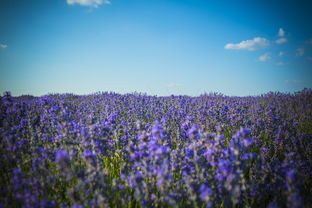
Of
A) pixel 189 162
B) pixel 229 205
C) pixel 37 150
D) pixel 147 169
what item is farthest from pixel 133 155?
pixel 37 150

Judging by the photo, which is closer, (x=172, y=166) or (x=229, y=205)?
(x=229, y=205)

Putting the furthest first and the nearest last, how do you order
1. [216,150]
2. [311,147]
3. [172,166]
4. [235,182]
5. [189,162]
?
[311,147] → [189,162] → [172,166] → [216,150] → [235,182]

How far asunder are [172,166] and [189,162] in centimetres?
24

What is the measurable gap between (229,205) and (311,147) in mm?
2177

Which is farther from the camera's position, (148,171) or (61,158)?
(148,171)

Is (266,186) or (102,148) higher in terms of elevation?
(102,148)

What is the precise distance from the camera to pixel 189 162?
2.17 meters

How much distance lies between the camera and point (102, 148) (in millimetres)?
2361

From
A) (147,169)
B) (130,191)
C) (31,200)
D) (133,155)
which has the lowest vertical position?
(130,191)

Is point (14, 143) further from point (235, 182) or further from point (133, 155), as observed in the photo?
point (235, 182)

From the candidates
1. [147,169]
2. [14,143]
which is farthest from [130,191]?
[14,143]

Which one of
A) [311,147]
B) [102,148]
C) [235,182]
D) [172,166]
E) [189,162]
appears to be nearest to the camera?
[235,182]

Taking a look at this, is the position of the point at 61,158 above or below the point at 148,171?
above

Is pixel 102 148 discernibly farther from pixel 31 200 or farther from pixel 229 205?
pixel 229 205
